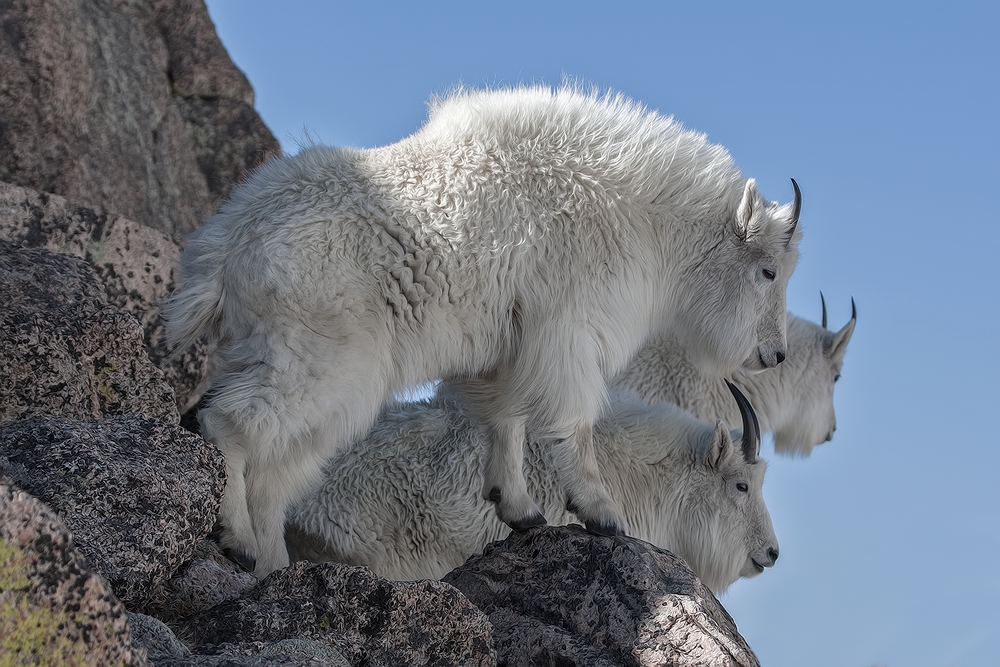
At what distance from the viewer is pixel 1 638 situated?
231cm

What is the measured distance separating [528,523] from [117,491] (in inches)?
86.3

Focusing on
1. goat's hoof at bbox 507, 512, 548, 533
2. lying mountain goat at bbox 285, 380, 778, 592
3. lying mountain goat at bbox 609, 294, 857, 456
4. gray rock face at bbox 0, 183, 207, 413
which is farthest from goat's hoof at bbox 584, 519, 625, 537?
lying mountain goat at bbox 609, 294, 857, 456

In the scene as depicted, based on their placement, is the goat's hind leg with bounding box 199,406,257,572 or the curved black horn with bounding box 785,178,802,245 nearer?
the goat's hind leg with bounding box 199,406,257,572

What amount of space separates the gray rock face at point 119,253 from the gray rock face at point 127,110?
194 centimetres

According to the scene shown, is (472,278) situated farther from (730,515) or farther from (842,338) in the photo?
(842,338)

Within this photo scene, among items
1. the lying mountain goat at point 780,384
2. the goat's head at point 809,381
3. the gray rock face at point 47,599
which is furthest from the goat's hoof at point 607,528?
the goat's head at point 809,381

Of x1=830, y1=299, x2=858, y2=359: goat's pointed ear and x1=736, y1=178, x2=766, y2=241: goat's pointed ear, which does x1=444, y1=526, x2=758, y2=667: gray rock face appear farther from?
x1=830, y1=299, x2=858, y2=359: goat's pointed ear

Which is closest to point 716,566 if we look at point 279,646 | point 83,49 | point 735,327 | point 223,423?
point 735,327

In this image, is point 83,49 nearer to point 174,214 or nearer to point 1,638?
point 174,214

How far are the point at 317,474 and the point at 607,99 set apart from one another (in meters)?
2.42

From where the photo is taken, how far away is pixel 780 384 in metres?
9.27

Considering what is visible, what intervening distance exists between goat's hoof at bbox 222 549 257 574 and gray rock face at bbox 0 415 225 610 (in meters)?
0.94

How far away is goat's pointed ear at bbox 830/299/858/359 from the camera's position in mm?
9516

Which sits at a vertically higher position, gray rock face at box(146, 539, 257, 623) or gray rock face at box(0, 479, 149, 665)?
gray rock face at box(0, 479, 149, 665)
